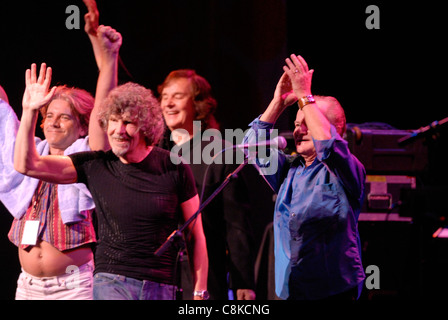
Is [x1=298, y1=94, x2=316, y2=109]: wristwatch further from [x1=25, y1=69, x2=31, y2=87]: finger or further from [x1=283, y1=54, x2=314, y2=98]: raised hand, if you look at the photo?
[x1=25, y1=69, x2=31, y2=87]: finger

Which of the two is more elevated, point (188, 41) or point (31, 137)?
point (188, 41)

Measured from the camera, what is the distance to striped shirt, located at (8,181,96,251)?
2594 mm

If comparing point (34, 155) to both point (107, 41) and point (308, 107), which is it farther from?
point (308, 107)

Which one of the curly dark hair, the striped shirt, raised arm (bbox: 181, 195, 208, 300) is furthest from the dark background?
raised arm (bbox: 181, 195, 208, 300)

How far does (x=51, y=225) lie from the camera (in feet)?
8.55

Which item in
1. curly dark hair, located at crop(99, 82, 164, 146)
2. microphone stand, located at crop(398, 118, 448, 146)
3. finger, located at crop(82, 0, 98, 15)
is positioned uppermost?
finger, located at crop(82, 0, 98, 15)

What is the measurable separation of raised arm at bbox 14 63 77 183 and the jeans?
1.48 feet

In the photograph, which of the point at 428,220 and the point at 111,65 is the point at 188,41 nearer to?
the point at 111,65

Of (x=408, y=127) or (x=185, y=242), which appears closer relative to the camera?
(x=185, y=242)

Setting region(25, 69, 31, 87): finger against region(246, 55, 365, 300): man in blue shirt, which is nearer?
region(246, 55, 365, 300): man in blue shirt

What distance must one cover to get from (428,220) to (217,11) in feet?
7.45

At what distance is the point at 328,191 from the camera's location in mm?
2186

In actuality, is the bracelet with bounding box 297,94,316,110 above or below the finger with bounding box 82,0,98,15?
below
